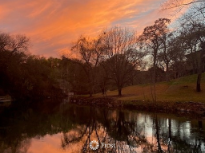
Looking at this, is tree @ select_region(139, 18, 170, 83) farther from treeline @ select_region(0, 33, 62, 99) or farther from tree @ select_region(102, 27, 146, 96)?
treeline @ select_region(0, 33, 62, 99)

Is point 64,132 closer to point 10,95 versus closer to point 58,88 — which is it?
point 10,95

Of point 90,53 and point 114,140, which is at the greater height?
point 90,53

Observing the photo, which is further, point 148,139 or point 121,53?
point 121,53

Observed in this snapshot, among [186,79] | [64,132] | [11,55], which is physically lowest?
[64,132]

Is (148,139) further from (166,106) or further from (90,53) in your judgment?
(90,53)

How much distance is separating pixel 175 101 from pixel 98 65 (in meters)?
26.8

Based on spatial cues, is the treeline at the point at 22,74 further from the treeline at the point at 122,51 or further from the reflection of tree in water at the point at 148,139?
the reflection of tree in water at the point at 148,139

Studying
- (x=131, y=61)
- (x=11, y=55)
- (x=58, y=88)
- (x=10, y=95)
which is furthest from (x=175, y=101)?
(x=58, y=88)

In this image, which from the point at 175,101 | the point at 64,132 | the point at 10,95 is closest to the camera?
the point at 64,132

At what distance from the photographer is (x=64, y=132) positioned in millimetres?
16875

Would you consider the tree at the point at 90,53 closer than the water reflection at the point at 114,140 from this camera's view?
No

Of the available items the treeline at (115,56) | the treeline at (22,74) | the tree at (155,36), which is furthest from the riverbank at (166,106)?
the treeline at (22,74)

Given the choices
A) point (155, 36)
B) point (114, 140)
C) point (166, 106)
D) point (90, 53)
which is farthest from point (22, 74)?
point (114, 140)

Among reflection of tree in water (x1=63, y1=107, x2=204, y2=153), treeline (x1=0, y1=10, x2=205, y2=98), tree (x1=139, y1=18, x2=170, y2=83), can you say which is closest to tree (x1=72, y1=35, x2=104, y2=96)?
treeline (x1=0, y1=10, x2=205, y2=98)
